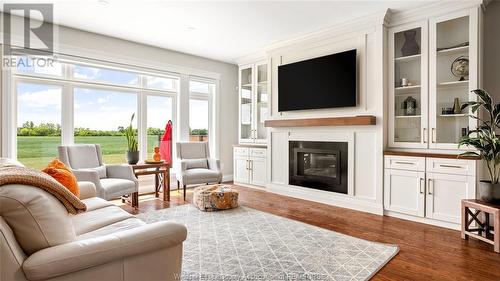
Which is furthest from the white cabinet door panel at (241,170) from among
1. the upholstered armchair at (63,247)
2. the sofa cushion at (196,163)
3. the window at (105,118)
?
the upholstered armchair at (63,247)

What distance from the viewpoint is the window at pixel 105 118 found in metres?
4.51

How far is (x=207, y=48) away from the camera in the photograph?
528 cm

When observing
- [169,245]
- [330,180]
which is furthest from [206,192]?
[169,245]

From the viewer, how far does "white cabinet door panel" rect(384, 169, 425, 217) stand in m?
3.45

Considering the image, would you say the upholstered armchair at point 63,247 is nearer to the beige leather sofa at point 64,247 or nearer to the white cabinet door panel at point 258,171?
the beige leather sofa at point 64,247

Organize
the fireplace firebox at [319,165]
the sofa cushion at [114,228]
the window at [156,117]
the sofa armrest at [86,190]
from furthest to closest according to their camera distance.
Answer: the window at [156,117] → the fireplace firebox at [319,165] → the sofa armrest at [86,190] → the sofa cushion at [114,228]

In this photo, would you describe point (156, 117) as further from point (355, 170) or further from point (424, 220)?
point (424, 220)

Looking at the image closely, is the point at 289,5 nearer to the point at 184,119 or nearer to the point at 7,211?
the point at 184,119

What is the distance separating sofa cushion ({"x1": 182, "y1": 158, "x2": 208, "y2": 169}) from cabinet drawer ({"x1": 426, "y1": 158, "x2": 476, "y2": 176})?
340cm

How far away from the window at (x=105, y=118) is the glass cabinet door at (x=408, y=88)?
4227mm

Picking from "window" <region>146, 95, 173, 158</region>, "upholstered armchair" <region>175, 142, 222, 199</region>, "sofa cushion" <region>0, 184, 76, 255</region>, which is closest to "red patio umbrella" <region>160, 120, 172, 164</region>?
"window" <region>146, 95, 173, 158</region>

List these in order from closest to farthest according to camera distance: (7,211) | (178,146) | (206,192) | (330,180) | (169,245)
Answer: (7,211)
(169,245)
(206,192)
(330,180)
(178,146)

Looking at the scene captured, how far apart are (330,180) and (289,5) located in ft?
8.40

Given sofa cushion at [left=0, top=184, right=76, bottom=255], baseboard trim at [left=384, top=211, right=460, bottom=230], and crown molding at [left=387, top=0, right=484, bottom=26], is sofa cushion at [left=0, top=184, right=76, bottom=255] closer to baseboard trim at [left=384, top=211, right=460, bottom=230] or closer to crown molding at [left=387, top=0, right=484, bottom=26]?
baseboard trim at [left=384, top=211, right=460, bottom=230]
